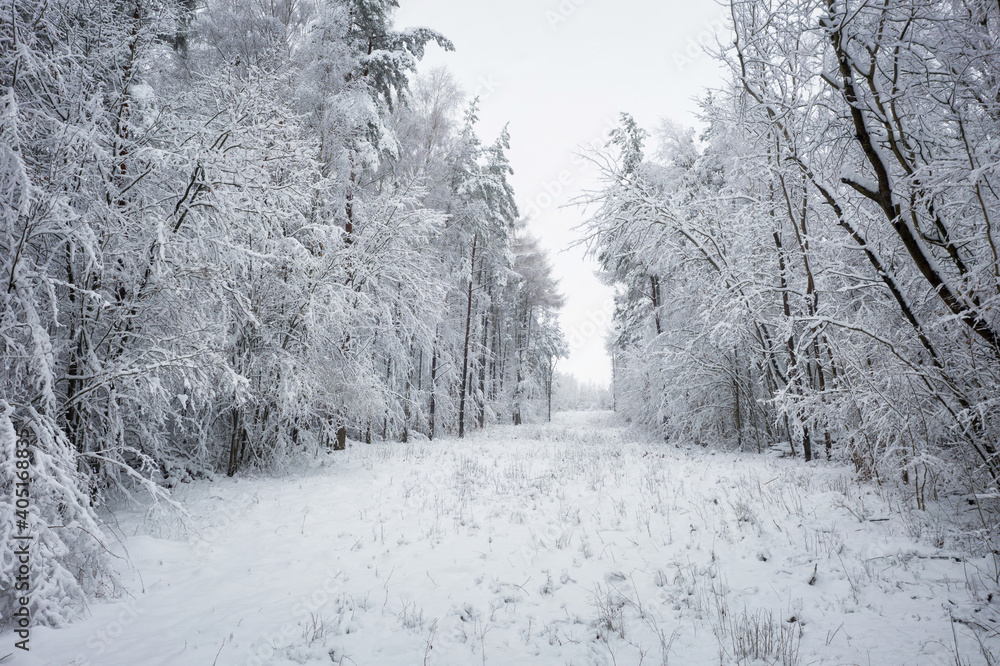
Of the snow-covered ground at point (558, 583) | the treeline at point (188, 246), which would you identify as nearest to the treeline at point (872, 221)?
the snow-covered ground at point (558, 583)

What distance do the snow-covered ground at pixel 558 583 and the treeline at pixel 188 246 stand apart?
96 cm

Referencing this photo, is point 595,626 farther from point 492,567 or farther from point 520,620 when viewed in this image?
point 492,567

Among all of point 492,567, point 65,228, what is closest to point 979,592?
point 492,567

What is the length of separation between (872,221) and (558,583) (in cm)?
464

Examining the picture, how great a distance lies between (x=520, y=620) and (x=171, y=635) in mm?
2726

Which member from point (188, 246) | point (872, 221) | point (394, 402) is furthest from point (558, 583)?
point (394, 402)

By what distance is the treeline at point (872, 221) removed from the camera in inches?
112

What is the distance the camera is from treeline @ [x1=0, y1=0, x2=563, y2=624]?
145 inches

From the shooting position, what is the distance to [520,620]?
3.36m

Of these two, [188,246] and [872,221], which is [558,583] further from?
[188,246]

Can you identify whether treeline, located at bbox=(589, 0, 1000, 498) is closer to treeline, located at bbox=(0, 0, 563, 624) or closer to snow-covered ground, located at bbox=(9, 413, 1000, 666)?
snow-covered ground, located at bbox=(9, 413, 1000, 666)

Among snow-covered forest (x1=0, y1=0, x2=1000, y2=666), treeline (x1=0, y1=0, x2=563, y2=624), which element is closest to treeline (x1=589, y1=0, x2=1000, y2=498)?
snow-covered forest (x1=0, y1=0, x2=1000, y2=666)

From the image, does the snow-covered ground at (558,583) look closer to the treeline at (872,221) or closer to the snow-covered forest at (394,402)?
the snow-covered forest at (394,402)

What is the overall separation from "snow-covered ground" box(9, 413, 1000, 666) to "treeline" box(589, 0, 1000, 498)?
0.88 meters
